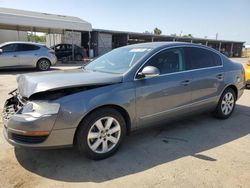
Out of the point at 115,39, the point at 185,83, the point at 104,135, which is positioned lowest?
the point at 104,135

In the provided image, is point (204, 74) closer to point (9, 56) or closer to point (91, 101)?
point (91, 101)

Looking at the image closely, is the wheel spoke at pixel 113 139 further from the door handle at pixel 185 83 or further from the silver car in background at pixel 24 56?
the silver car in background at pixel 24 56

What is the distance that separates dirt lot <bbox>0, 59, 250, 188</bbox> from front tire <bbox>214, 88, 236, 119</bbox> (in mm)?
760

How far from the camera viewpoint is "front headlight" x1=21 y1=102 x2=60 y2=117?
2842 millimetres

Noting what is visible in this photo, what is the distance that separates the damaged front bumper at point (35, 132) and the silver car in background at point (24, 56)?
9.90 m

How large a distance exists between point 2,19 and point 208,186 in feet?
60.8

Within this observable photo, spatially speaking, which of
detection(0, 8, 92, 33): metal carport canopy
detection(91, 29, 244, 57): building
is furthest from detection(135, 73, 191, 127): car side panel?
detection(91, 29, 244, 57): building

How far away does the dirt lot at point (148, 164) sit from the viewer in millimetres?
2822

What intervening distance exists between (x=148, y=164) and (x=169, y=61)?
175 centimetres

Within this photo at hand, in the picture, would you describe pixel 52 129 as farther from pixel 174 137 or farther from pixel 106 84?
pixel 174 137

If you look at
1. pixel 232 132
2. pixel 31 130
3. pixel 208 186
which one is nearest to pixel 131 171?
pixel 208 186

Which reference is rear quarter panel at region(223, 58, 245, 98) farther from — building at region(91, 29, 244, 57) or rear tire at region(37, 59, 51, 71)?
building at region(91, 29, 244, 57)

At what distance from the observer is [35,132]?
284 centimetres

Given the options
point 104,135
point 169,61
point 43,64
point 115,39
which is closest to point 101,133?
point 104,135
